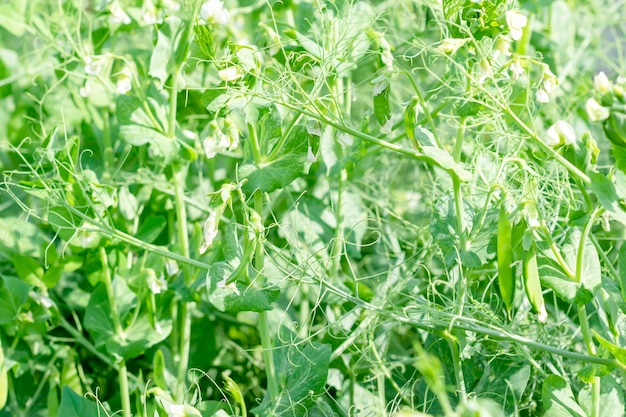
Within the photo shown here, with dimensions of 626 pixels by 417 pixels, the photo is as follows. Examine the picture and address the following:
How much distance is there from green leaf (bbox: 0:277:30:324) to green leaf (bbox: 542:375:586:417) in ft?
2.13

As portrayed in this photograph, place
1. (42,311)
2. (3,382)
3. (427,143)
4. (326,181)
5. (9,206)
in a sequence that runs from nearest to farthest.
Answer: (427,143) < (3,382) < (42,311) < (326,181) < (9,206)

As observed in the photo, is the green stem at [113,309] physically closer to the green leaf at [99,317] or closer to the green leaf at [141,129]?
the green leaf at [99,317]

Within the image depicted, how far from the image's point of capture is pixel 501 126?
96cm

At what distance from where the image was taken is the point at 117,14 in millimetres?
1043

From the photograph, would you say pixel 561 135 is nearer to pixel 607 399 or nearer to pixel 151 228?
pixel 607 399

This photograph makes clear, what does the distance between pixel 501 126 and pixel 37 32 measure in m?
0.68

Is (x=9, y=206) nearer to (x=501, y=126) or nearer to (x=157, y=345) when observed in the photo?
(x=157, y=345)

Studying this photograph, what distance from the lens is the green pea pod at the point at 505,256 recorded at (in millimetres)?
712

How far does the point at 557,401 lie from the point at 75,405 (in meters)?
0.52

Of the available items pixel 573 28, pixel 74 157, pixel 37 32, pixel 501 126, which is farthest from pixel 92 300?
pixel 573 28

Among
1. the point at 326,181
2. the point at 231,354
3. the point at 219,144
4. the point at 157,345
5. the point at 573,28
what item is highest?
the point at 219,144

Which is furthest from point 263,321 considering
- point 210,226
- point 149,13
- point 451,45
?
point 149,13

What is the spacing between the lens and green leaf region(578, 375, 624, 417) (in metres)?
0.79

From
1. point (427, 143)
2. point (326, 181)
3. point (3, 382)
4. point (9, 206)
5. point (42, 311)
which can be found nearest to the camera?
point (427, 143)
